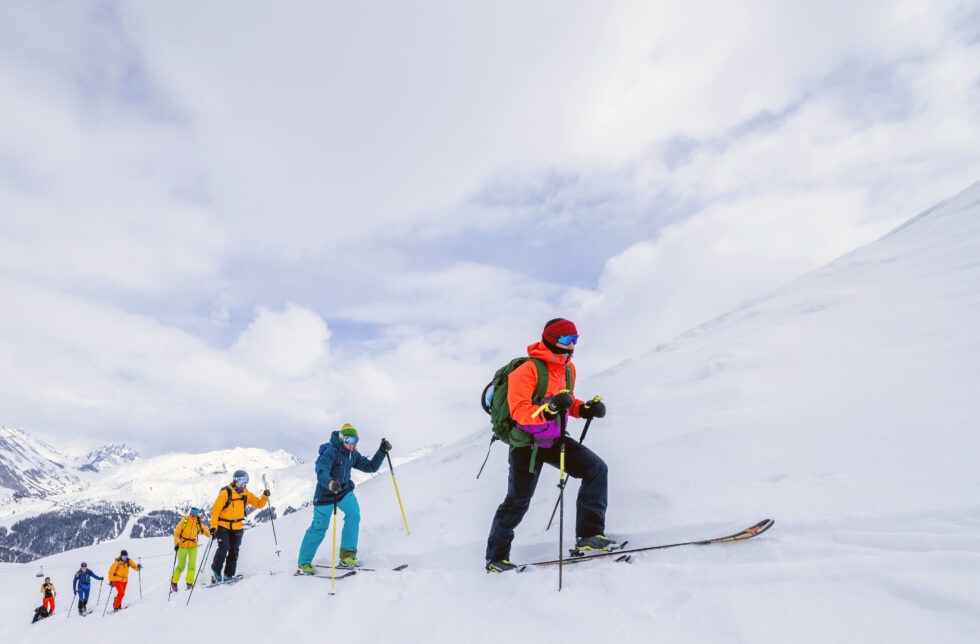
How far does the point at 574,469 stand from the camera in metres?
5.07

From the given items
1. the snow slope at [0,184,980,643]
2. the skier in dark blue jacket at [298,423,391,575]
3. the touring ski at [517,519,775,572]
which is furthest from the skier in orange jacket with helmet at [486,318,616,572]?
the skier in dark blue jacket at [298,423,391,575]

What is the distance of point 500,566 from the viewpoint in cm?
499

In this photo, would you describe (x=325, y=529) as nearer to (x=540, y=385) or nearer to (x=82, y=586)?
(x=540, y=385)

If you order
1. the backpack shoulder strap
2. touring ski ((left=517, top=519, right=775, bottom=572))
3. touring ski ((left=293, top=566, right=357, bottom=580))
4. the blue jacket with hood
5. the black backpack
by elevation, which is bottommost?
the black backpack

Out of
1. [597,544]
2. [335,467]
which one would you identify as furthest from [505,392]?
[335,467]

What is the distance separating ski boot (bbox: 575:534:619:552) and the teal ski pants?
12.9 feet

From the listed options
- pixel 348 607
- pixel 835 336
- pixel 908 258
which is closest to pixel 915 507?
pixel 348 607

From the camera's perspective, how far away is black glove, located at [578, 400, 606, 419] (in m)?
4.89

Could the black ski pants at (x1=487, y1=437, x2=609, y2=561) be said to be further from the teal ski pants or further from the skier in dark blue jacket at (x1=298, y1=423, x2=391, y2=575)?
the skier in dark blue jacket at (x1=298, y1=423, x2=391, y2=575)

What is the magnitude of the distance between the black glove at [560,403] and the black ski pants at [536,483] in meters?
0.70

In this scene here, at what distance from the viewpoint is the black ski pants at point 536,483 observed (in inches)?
196

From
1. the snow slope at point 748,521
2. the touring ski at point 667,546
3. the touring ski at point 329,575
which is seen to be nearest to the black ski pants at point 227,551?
the snow slope at point 748,521

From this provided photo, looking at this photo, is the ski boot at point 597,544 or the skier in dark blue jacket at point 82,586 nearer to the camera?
the ski boot at point 597,544

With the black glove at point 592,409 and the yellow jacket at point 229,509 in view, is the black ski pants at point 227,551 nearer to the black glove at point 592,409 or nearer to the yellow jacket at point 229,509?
the yellow jacket at point 229,509
